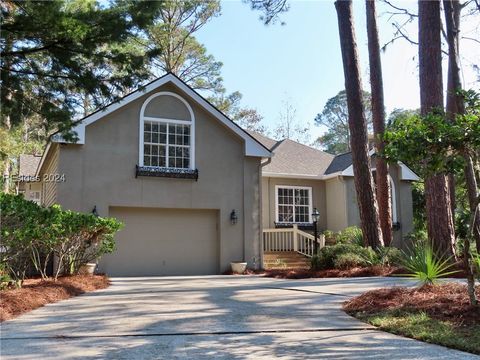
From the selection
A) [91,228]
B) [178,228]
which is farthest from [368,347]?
[178,228]

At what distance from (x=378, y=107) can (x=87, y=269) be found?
35.9ft

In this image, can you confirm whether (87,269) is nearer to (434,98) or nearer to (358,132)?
(358,132)

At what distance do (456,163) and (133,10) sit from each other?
481 cm

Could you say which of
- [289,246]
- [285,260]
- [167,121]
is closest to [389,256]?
[285,260]

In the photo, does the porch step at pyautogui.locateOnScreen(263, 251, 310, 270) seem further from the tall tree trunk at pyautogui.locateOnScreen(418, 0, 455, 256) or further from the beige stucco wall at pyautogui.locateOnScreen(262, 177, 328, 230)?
the tall tree trunk at pyautogui.locateOnScreen(418, 0, 455, 256)

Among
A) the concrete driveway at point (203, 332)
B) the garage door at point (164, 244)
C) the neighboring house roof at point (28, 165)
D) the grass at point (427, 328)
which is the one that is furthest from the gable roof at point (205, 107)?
the neighboring house roof at point (28, 165)

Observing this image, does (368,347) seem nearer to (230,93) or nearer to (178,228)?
(178,228)

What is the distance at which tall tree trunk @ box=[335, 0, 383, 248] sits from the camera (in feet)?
45.0

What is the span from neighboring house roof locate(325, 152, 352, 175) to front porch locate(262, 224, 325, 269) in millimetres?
3332

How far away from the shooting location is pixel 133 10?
6.75 metres

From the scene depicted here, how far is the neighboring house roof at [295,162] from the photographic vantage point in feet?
65.6

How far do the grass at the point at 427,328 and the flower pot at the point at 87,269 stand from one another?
8.25 metres

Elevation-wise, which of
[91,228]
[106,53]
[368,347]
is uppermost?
[106,53]

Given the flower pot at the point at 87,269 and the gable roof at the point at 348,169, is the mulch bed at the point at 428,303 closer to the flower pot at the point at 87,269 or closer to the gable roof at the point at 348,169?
the flower pot at the point at 87,269
